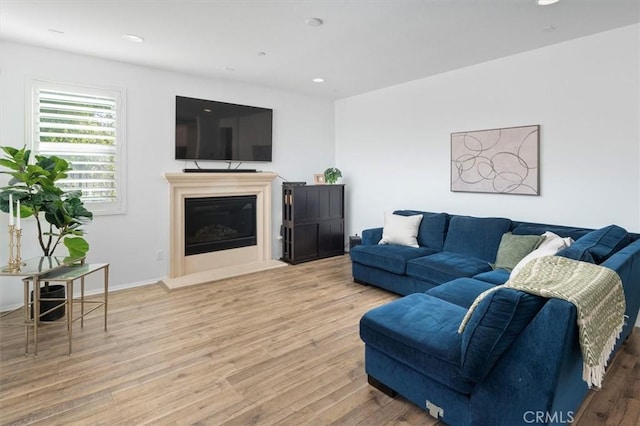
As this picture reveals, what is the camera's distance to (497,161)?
4.01 m

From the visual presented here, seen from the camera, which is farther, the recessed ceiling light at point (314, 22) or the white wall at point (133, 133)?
the white wall at point (133, 133)

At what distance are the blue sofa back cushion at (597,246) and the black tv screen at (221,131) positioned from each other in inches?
159

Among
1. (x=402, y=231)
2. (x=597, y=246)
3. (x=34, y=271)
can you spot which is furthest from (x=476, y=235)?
(x=34, y=271)

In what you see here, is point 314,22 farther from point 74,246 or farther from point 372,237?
point 74,246

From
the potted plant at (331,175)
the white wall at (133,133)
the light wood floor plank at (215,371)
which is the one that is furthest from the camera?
the potted plant at (331,175)

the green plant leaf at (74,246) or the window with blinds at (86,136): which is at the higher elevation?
the window with blinds at (86,136)

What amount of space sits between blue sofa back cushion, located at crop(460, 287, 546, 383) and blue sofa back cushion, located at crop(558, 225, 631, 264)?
0.86 meters

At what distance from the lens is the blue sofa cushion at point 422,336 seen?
5.73 ft

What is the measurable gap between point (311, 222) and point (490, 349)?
4.02m

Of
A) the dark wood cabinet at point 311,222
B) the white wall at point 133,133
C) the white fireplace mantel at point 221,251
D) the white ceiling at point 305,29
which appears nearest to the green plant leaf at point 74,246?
the white wall at point 133,133

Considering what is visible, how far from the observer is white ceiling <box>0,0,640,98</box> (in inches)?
108

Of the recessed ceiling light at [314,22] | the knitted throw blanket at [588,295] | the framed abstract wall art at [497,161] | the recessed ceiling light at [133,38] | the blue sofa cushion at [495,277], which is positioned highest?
the recessed ceiling light at [133,38]

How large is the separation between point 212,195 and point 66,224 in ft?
6.07

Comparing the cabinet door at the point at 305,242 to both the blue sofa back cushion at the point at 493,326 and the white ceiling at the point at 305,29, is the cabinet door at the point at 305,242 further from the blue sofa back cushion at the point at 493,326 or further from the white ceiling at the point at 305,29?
the blue sofa back cushion at the point at 493,326
